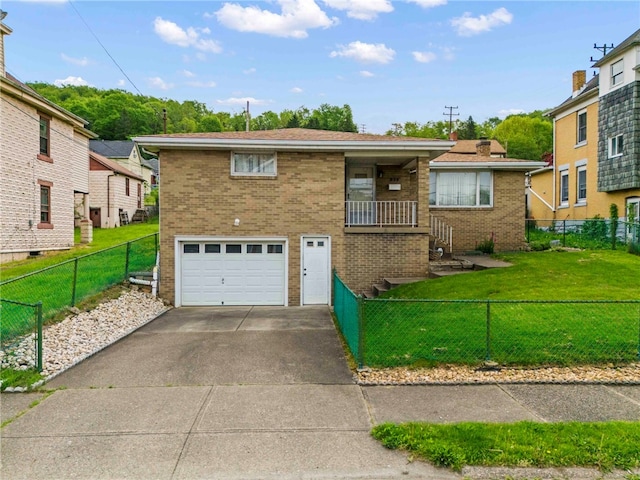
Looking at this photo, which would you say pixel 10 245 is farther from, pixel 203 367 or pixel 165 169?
pixel 203 367

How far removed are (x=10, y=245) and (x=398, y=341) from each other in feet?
48.6

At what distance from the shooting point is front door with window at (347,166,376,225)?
48.9 ft

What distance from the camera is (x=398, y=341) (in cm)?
755

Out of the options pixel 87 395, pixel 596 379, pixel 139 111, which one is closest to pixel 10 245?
pixel 87 395

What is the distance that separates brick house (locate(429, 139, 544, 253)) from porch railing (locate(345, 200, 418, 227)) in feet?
8.77

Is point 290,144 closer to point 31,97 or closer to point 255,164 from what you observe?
point 255,164

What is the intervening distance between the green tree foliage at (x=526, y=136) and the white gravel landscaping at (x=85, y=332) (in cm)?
5611

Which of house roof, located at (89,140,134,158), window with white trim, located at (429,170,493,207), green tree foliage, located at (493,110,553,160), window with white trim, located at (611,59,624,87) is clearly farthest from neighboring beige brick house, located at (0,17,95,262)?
green tree foliage, located at (493,110,553,160)

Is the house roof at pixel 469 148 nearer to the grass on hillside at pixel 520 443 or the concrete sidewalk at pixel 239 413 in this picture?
the concrete sidewalk at pixel 239 413

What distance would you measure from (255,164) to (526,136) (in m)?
58.9

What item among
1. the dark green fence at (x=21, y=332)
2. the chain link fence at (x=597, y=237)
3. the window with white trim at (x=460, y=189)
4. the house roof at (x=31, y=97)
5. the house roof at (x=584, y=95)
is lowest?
the dark green fence at (x=21, y=332)

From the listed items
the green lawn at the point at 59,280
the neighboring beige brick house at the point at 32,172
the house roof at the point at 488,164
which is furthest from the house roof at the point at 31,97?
the house roof at the point at 488,164

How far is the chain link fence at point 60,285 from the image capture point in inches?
310

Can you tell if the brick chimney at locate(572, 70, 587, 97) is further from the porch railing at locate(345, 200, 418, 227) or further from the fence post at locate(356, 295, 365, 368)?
the fence post at locate(356, 295, 365, 368)
